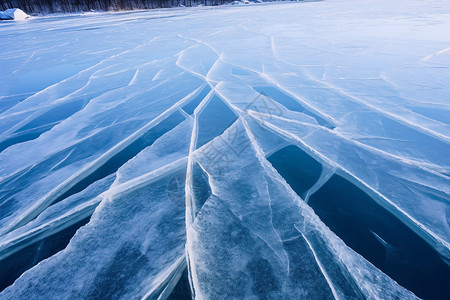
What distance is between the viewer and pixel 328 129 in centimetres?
189

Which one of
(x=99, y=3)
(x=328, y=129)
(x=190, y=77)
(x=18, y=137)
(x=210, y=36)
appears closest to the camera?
(x=328, y=129)

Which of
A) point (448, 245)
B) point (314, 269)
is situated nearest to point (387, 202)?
point (448, 245)

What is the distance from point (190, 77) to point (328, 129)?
218 cm

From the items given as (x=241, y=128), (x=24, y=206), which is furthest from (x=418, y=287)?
(x=24, y=206)

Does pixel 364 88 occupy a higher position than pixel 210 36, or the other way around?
pixel 210 36

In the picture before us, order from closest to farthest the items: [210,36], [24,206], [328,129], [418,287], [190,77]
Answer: [418,287], [24,206], [328,129], [190,77], [210,36]

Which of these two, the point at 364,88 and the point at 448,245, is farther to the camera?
the point at 364,88

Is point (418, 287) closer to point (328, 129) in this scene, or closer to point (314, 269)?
point (314, 269)

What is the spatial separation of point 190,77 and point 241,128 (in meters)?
1.70

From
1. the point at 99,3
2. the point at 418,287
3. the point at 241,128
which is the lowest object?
the point at 418,287

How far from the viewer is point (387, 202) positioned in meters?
1.23

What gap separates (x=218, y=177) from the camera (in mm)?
1433

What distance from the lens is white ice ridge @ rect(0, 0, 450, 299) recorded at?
935mm

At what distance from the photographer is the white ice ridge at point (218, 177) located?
93cm
